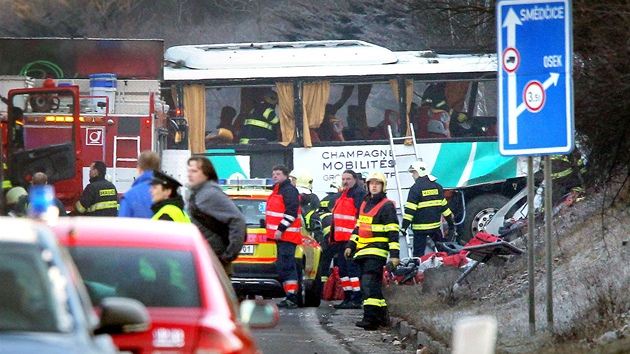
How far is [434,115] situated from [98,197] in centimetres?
884

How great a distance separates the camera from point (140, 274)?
20.9 ft

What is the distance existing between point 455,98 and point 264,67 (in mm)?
3532

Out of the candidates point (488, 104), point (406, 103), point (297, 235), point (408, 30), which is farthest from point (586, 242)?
point (408, 30)

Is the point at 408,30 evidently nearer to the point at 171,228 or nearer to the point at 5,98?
the point at 5,98

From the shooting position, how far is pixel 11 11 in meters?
38.3

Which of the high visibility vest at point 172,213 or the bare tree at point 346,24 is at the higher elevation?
the bare tree at point 346,24

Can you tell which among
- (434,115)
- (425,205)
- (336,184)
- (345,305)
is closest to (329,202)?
(425,205)

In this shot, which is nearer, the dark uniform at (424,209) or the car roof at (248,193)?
the car roof at (248,193)

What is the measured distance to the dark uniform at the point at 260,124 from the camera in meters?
24.9

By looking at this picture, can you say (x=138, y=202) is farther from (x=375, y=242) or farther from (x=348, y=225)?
(x=348, y=225)

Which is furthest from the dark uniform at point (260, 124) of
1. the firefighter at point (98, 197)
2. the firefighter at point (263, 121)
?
the firefighter at point (98, 197)

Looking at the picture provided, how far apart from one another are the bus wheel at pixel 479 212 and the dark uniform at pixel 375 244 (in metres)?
10.5

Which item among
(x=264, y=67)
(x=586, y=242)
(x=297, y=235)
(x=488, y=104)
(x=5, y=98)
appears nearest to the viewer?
(x=586, y=242)

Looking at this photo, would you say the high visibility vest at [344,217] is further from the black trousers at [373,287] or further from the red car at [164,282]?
the red car at [164,282]
